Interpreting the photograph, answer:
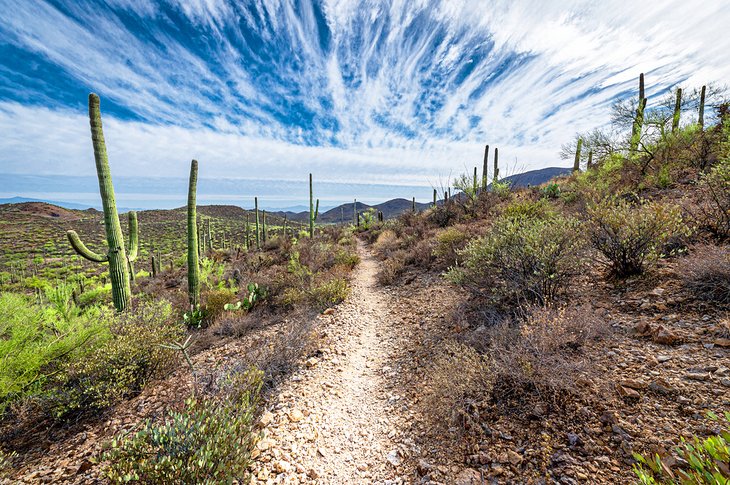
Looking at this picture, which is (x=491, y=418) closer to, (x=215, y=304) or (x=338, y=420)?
(x=338, y=420)

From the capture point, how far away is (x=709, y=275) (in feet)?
10.9

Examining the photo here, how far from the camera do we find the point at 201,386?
10.7 feet

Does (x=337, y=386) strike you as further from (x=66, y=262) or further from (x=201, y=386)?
(x=66, y=262)

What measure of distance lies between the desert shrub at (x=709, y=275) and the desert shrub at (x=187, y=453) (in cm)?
539

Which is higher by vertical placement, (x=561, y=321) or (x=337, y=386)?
(x=561, y=321)

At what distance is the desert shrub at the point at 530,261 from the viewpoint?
4211 millimetres

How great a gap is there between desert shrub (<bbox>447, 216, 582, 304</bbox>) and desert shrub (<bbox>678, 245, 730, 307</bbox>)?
117 centimetres

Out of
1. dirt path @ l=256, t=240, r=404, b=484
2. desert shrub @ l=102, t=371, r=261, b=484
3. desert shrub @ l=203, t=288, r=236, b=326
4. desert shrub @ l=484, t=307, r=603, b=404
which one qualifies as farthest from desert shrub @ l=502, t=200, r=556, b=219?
desert shrub @ l=102, t=371, r=261, b=484

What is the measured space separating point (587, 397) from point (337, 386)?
2913 millimetres

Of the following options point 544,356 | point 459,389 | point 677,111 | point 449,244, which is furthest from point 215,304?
point 677,111

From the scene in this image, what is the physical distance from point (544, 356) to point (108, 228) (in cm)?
766

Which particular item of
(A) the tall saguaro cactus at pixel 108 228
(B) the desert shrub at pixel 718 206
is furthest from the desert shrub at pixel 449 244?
(A) the tall saguaro cactus at pixel 108 228

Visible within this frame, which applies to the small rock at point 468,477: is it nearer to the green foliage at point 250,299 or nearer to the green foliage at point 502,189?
the green foliage at point 250,299

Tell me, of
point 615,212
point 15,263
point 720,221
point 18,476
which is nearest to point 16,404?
point 18,476
